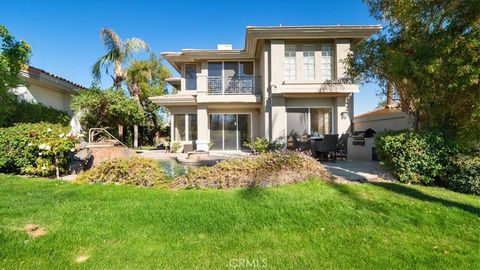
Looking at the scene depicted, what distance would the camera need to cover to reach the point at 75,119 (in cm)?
1748

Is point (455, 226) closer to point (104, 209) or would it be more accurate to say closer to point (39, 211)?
point (104, 209)

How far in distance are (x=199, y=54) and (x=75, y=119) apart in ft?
30.6

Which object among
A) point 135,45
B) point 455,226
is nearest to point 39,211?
point 455,226

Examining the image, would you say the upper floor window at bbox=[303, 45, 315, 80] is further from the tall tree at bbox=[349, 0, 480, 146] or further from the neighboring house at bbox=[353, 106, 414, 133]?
the tall tree at bbox=[349, 0, 480, 146]

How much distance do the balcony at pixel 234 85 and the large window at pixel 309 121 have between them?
10.0ft

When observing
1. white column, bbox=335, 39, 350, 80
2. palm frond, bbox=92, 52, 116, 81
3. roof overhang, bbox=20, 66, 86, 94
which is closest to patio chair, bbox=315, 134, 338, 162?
white column, bbox=335, 39, 350, 80

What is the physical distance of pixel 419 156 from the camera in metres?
7.28

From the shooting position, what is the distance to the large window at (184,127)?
1859 centimetres

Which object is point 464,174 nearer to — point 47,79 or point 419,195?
point 419,195

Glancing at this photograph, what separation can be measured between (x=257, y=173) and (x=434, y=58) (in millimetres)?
5410

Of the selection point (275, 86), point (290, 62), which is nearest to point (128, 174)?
point (275, 86)

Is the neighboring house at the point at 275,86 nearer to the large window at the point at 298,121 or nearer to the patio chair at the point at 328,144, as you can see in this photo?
the large window at the point at 298,121

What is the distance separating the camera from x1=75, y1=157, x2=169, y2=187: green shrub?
724cm

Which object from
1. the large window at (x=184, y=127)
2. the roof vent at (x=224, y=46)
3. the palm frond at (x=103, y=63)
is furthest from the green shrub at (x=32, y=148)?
the palm frond at (x=103, y=63)
